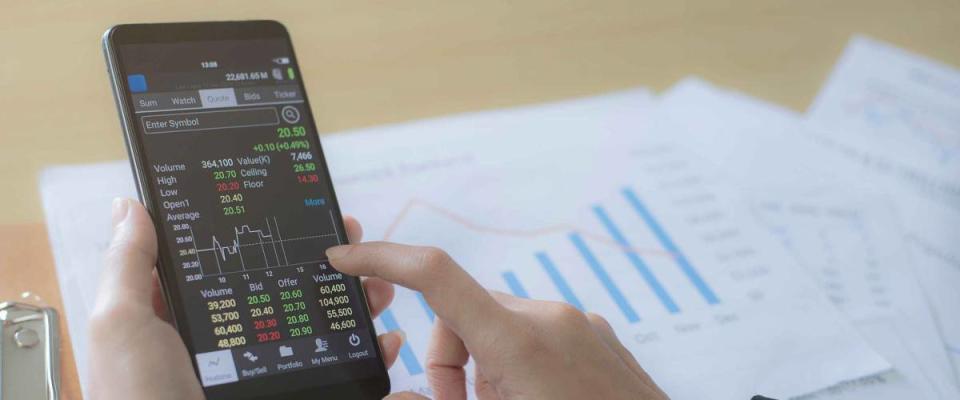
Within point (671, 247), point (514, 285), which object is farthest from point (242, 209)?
point (671, 247)

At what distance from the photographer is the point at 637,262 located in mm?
→ 802

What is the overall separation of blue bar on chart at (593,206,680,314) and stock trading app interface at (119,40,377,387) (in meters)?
0.26

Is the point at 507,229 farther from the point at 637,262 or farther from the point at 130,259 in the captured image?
the point at 130,259

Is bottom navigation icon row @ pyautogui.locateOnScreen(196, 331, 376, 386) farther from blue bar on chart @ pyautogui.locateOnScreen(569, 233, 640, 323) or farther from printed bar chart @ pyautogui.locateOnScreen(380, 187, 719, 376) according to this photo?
blue bar on chart @ pyautogui.locateOnScreen(569, 233, 640, 323)

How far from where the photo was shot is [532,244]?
79cm

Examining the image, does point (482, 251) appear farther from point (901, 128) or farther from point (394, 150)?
point (901, 128)

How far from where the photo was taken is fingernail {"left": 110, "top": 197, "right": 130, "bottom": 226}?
0.56 m

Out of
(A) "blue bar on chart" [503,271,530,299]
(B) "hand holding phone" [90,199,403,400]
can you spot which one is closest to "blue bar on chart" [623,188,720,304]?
(A) "blue bar on chart" [503,271,530,299]

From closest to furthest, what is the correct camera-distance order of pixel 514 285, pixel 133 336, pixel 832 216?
pixel 133 336 → pixel 514 285 → pixel 832 216

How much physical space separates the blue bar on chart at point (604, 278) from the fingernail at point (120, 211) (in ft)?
1.14

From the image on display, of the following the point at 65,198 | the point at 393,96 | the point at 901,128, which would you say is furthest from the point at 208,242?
the point at 901,128

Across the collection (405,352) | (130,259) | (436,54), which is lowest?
(405,352)

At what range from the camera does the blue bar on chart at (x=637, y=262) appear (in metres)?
0.77

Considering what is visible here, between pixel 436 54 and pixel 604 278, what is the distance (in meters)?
0.27
